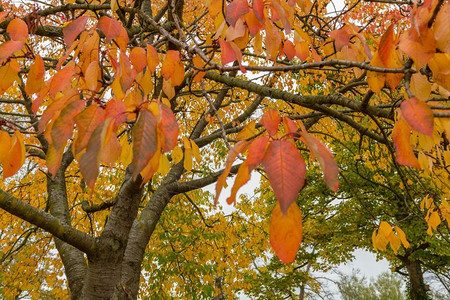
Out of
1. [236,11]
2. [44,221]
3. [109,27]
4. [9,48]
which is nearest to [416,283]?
[44,221]

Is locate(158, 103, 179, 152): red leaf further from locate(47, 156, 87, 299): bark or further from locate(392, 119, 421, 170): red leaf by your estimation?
locate(47, 156, 87, 299): bark

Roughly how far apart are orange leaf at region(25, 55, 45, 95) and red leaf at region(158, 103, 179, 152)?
30.2 inches

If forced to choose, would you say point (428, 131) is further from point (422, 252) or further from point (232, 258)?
point (422, 252)

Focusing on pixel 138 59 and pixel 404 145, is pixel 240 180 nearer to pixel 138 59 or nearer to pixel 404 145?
pixel 404 145

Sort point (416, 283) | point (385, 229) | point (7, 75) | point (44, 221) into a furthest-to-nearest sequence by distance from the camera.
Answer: point (416, 283) → point (44, 221) → point (385, 229) → point (7, 75)

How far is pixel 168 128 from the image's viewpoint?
0.93 metres

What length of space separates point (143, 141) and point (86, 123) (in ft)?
0.88

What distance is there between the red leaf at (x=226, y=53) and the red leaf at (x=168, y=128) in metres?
0.45

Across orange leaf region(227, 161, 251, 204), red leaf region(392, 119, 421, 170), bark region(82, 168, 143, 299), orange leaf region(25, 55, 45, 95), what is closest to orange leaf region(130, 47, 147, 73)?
orange leaf region(25, 55, 45, 95)

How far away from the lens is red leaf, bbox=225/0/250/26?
116cm

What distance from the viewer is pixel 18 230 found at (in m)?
6.18

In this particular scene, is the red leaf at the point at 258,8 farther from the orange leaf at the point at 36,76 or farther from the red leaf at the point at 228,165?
the orange leaf at the point at 36,76

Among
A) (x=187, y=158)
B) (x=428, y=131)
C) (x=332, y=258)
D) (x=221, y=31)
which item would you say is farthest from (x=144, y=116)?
(x=332, y=258)

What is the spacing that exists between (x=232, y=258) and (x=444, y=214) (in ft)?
15.9
